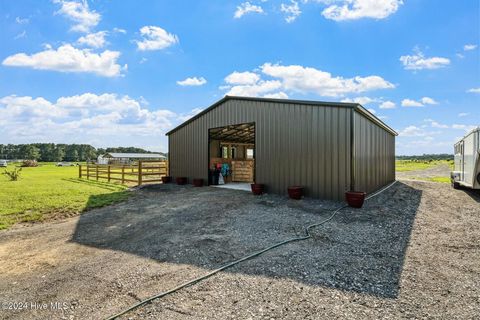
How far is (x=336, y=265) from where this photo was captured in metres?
4.23

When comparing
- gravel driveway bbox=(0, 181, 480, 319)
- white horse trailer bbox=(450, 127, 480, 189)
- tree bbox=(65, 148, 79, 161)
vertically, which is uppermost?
tree bbox=(65, 148, 79, 161)

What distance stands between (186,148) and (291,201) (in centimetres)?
787

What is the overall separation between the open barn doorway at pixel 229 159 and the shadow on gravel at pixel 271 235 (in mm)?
4516

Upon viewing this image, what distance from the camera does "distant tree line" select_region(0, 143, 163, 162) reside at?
10105cm

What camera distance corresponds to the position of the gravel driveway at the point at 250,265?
3203 millimetres

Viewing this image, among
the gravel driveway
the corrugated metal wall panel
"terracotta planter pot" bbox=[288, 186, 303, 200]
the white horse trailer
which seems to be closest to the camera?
the gravel driveway

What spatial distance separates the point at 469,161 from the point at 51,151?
403ft

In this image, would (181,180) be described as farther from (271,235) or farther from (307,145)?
(271,235)

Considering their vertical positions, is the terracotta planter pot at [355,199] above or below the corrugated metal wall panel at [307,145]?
below

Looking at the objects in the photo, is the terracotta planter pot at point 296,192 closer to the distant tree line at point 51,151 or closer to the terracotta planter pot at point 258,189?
→ the terracotta planter pot at point 258,189

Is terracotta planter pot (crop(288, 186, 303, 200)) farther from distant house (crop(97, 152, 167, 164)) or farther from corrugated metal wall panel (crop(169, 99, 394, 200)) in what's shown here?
distant house (crop(97, 152, 167, 164))

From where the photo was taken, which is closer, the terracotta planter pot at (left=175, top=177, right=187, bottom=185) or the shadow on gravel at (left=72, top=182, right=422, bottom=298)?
the shadow on gravel at (left=72, top=182, right=422, bottom=298)

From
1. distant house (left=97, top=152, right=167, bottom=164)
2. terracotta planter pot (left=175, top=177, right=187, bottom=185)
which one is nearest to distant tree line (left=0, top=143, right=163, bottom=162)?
distant house (left=97, top=152, right=167, bottom=164)

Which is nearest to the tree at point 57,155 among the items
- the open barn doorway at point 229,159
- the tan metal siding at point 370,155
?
the open barn doorway at point 229,159
